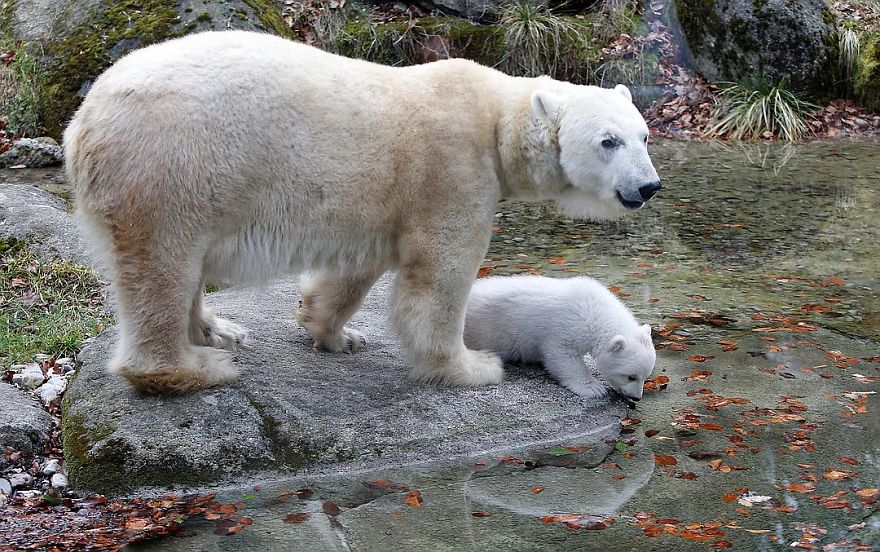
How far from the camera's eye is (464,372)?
16.7 ft

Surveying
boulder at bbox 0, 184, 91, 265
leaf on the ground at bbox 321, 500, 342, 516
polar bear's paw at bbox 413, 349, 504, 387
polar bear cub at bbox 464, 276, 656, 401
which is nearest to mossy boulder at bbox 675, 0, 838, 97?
polar bear cub at bbox 464, 276, 656, 401

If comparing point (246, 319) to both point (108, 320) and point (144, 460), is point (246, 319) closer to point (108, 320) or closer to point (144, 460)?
point (108, 320)

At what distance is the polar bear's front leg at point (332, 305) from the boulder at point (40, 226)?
6.35 feet

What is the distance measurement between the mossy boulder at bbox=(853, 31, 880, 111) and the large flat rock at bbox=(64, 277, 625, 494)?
9780 mm

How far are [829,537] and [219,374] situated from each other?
2.65m

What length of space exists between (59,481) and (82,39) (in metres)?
8.12

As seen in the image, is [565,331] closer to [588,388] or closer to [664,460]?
[588,388]

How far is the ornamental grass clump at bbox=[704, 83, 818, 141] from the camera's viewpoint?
12719mm

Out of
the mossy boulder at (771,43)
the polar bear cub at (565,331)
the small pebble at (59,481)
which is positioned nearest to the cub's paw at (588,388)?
the polar bear cub at (565,331)

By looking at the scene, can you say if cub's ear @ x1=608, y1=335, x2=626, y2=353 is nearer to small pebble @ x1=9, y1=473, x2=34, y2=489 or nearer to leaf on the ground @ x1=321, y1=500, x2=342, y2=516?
leaf on the ground @ x1=321, y1=500, x2=342, y2=516

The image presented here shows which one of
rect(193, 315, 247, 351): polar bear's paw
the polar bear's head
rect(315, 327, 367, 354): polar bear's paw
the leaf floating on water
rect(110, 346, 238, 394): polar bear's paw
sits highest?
the polar bear's head

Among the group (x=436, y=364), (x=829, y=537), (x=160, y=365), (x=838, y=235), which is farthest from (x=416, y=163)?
(x=838, y=235)

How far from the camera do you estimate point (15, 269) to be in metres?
6.61

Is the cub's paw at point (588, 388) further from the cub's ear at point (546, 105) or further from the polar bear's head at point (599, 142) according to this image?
the cub's ear at point (546, 105)
